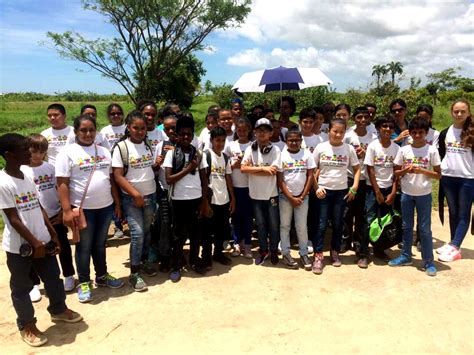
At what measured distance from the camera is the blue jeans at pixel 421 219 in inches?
173

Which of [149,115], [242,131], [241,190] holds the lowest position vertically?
[241,190]

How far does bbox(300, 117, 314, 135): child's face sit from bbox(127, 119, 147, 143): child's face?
2092 millimetres

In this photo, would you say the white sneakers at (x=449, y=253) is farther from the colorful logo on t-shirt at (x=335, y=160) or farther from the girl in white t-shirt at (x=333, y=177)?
the colorful logo on t-shirt at (x=335, y=160)

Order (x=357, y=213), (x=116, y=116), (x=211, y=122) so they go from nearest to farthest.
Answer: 1. (x=357, y=213)
2. (x=116, y=116)
3. (x=211, y=122)

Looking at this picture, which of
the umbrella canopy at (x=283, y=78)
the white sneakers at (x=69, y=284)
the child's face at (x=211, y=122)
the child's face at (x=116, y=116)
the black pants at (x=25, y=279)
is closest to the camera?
the black pants at (x=25, y=279)

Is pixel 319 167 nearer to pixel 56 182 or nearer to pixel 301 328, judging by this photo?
pixel 301 328

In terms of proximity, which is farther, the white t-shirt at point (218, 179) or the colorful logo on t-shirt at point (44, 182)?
the white t-shirt at point (218, 179)

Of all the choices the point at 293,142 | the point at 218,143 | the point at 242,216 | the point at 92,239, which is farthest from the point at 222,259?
the point at 293,142

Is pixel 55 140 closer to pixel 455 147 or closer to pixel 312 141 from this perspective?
pixel 312 141

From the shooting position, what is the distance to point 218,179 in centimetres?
451

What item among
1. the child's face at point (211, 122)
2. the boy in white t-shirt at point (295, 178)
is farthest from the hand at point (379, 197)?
the child's face at point (211, 122)

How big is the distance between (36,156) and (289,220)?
291 cm

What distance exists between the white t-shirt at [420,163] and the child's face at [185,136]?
261 centimetres

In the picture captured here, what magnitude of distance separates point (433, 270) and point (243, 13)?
1714 centimetres
